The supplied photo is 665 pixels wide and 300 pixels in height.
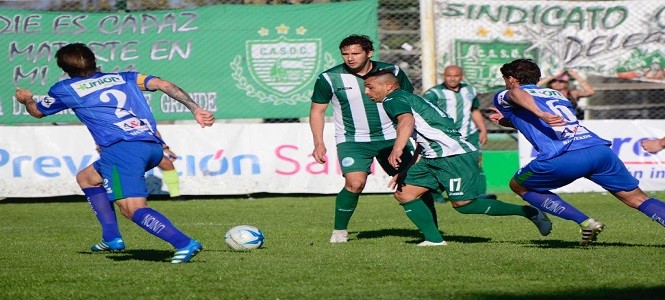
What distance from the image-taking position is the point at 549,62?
679 inches

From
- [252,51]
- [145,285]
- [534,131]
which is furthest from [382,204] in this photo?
[145,285]

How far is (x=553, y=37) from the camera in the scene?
1723 centimetres

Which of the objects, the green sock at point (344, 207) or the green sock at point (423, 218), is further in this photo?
the green sock at point (344, 207)

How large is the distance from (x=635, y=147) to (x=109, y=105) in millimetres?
10401

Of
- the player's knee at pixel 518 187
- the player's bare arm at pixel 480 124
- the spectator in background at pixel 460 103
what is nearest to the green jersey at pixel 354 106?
the player's knee at pixel 518 187

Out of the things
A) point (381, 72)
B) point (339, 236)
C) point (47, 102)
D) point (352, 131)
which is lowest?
point (339, 236)

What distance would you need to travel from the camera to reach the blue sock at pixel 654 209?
8797mm

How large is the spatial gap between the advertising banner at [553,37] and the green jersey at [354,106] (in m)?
6.96

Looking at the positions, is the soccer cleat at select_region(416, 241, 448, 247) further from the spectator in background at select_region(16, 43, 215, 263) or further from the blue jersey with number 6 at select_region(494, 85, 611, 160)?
the spectator in background at select_region(16, 43, 215, 263)

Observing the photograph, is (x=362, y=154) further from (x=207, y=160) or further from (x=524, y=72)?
(x=207, y=160)

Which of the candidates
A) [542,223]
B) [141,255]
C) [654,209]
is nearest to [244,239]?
[141,255]

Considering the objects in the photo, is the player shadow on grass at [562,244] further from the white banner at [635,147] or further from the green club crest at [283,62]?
the green club crest at [283,62]

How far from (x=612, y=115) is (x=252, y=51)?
19.2 ft

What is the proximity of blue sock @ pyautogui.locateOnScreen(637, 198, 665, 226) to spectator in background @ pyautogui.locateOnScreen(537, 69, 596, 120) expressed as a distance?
7.66 meters
